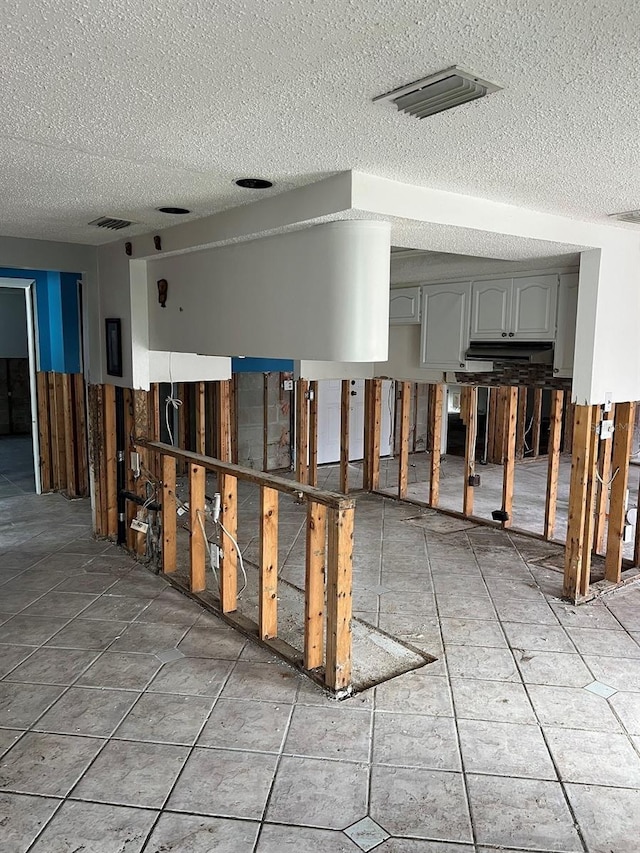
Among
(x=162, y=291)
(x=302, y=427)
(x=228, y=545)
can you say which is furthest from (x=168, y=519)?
(x=302, y=427)

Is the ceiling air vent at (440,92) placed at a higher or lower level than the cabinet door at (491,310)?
higher

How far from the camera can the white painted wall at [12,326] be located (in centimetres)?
1105

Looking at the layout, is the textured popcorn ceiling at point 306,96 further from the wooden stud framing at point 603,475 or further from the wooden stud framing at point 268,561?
the wooden stud framing at point 603,475

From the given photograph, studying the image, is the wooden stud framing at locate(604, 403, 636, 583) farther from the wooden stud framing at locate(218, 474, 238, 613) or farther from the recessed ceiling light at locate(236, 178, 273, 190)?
the recessed ceiling light at locate(236, 178, 273, 190)

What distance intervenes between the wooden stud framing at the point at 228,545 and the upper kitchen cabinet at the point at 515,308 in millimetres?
2739

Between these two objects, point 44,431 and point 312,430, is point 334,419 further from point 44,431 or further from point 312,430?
point 44,431

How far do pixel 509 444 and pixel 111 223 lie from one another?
4026 mm

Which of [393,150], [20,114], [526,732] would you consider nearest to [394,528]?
[526,732]

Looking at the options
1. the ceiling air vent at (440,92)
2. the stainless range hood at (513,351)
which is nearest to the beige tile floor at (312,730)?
the stainless range hood at (513,351)

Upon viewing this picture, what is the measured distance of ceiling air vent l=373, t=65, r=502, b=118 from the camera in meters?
1.66

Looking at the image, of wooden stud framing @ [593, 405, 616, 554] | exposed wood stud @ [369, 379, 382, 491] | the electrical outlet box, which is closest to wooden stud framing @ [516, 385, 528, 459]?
exposed wood stud @ [369, 379, 382, 491]

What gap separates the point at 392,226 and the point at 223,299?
1.23 meters

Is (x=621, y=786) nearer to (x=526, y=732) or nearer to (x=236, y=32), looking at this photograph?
(x=526, y=732)

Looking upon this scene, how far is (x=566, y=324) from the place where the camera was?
15.4ft
